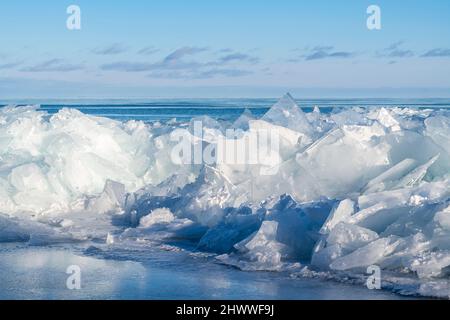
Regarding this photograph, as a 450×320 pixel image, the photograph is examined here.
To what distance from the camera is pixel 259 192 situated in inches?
346

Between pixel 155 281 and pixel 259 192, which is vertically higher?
pixel 259 192

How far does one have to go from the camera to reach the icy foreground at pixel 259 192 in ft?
21.0

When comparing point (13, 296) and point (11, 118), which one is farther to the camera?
point (11, 118)

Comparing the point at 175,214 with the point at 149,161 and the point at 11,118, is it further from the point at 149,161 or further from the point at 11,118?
the point at 11,118

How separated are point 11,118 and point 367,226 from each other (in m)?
7.31

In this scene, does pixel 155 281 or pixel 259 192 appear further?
pixel 259 192

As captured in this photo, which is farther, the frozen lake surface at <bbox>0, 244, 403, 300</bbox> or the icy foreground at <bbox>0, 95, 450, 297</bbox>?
the icy foreground at <bbox>0, 95, 450, 297</bbox>

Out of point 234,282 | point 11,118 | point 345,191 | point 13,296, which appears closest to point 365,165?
point 345,191

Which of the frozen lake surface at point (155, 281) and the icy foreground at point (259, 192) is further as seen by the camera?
the icy foreground at point (259, 192)

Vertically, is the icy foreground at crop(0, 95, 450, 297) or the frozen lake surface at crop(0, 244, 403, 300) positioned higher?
the icy foreground at crop(0, 95, 450, 297)

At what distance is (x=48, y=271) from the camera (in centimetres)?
642

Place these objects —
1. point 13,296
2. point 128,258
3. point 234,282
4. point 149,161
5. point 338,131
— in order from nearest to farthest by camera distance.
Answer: point 13,296
point 234,282
point 128,258
point 338,131
point 149,161

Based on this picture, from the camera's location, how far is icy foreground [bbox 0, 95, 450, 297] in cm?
639

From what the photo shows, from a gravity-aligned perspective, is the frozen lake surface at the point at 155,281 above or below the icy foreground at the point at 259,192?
below
